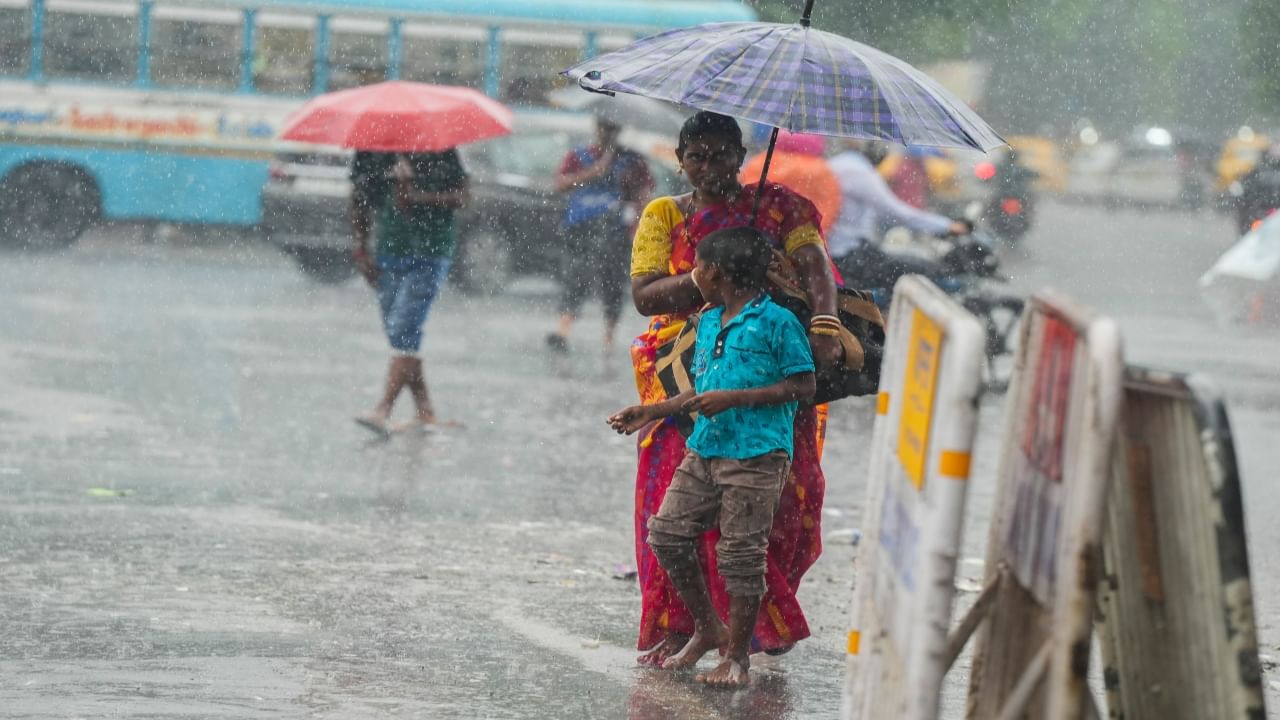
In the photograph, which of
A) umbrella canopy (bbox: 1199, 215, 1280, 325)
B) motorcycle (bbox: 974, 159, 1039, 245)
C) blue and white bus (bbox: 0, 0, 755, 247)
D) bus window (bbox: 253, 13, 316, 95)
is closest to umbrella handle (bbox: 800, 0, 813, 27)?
umbrella canopy (bbox: 1199, 215, 1280, 325)

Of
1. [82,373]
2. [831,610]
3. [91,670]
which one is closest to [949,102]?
[831,610]

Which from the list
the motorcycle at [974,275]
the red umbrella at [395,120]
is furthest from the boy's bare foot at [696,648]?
the motorcycle at [974,275]

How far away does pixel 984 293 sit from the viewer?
12867 millimetres

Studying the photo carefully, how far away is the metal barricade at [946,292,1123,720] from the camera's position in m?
3.04

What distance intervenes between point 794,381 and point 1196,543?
6.21ft

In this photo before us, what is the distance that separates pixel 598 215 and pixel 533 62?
6559 millimetres

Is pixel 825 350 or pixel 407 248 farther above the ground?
pixel 825 350

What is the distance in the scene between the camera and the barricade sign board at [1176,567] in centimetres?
312

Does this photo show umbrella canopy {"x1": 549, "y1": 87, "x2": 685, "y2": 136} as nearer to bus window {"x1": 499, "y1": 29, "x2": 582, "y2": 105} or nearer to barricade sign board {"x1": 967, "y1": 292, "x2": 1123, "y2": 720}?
bus window {"x1": 499, "y1": 29, "x2": 582, "y2": 105}

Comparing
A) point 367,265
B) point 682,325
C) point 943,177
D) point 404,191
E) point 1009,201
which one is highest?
point 943,177

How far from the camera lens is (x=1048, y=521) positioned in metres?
3.35

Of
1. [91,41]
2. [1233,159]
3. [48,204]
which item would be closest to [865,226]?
[48,204]

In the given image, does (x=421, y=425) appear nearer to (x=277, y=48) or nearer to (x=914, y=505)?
(x=914, y=505)

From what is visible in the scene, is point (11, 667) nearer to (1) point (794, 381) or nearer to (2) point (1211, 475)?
(1) point (794, 381)
